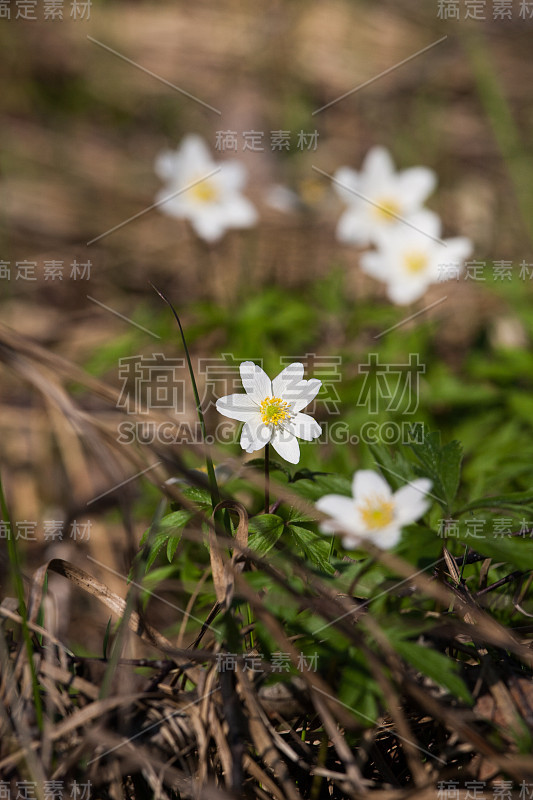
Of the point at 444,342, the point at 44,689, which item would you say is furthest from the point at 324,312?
the point at 44,689

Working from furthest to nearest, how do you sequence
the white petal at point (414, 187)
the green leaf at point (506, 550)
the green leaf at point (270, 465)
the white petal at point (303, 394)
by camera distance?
1. the white petal at point (414, 187)
2. the green leaf at point (270, 465)
3. the white petal at point (303, 394)
4. the green leaf at point (506, 550)

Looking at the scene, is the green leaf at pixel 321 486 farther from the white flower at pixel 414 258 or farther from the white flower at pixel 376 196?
the white flower at pixel 376 196

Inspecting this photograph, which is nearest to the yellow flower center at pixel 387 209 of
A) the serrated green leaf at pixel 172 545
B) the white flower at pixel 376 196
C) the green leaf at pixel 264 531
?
the white flower at pixel 376 196

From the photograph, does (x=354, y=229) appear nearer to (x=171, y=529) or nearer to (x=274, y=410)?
(x=274, y=410)

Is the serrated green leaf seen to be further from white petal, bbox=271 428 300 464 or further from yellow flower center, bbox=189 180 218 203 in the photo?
yellow flower center, bbox=189 180 218 203

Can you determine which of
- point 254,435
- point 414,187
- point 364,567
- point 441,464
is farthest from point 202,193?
point 364,567

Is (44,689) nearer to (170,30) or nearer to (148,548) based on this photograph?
(148,548)
